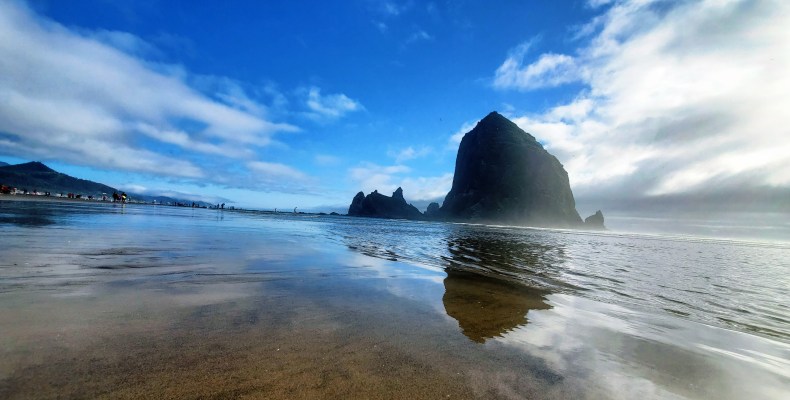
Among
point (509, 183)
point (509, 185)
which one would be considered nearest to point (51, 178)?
point (509, 185)

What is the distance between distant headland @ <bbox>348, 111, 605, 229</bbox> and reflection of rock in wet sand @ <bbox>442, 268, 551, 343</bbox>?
504 ft

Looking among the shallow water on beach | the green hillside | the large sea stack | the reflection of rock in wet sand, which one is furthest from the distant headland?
the green hillside

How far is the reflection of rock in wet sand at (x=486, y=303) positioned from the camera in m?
5.56

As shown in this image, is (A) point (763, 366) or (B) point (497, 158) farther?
(B) point (497, 158)

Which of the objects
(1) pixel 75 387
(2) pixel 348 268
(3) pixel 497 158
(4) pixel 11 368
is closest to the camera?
(1) pixel 75 387

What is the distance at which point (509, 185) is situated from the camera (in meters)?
166

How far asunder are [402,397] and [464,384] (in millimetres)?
774

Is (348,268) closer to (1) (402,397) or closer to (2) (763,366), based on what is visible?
(1) (402,397)

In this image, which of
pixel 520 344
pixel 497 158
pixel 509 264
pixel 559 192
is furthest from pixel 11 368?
pixel 559 192

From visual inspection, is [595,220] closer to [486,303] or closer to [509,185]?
[509,185]

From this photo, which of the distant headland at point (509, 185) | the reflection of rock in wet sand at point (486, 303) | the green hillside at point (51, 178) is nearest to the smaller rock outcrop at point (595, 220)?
the distant headland at point (509, 185)

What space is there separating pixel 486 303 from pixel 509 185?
557 ft

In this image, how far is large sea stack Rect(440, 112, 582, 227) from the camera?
162m

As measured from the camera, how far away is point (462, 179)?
185 meters
